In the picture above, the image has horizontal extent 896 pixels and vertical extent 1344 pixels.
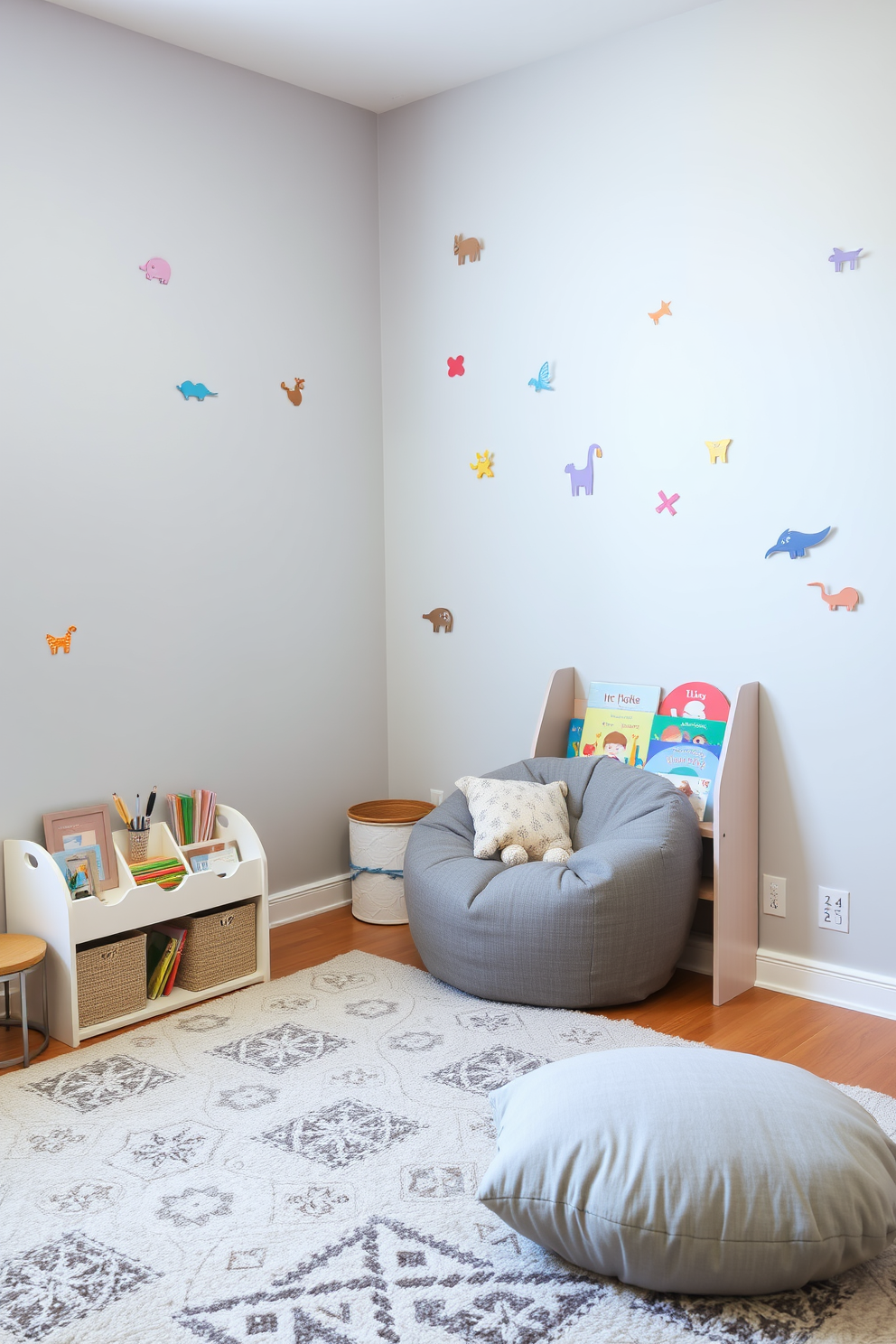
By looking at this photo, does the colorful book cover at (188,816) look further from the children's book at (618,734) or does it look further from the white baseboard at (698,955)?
the white baseboard at (698,955)

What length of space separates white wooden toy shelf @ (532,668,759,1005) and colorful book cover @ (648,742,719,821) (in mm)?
102

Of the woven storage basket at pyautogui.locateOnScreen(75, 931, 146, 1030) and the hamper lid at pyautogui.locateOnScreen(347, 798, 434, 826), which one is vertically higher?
the hamper lid at pyautogui.locateOnScreen(347, 798, 434, 826)

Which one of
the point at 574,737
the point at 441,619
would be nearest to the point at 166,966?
the point at 574,737

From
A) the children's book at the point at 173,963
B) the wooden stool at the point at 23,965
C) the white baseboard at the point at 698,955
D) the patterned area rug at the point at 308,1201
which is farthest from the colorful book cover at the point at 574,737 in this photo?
the wooden stool at the point at 23,965

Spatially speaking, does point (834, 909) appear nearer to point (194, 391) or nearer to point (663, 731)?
point (663, 731)

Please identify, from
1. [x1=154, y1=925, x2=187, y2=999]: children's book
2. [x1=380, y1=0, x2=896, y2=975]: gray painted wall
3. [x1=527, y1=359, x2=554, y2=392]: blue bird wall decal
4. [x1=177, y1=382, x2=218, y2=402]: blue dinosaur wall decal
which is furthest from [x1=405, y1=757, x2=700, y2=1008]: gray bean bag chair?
[x1=177, y1=382, x2=218, y2=402]: blue dinosaur wall decal

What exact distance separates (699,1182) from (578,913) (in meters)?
1.09

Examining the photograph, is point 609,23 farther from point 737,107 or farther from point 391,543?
point 391,543

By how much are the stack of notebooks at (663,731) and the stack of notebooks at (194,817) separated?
3.73 feet

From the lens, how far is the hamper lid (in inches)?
138

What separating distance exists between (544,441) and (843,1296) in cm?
246

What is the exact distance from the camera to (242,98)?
130 inches

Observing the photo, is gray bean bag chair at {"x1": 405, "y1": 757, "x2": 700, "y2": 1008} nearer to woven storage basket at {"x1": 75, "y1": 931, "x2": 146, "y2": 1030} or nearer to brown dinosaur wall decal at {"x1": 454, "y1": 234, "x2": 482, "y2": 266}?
woven storage basket at {"x1": 75, "y1": 931, "x2": 146, "y2": 1030}

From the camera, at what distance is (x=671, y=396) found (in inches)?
122
